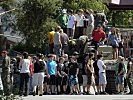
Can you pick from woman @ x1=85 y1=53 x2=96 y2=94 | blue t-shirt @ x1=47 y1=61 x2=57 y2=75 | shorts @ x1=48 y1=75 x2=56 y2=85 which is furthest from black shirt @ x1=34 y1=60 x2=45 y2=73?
woman @ x1=85 y1=53 x2=96 y2=94

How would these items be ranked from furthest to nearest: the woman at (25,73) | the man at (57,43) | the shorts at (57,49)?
the shorts at (57,49) < the man at (57,43) < the woman at (25,73)

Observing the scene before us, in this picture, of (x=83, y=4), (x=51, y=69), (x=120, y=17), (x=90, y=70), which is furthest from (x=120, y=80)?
(x=120, y=17)

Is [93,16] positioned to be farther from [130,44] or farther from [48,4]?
[48,4]

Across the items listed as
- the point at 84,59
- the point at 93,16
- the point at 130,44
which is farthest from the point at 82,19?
the point at 130,44

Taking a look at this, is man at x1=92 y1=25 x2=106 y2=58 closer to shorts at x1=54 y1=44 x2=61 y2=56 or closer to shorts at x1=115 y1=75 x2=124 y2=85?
shorts at x1=54 y1=44 x2=61 y2=56

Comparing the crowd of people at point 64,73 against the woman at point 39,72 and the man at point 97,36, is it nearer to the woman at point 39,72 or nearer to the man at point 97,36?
the woman at point 39,72

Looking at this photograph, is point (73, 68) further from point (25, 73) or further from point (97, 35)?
point (97, 35)

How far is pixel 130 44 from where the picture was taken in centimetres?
3459

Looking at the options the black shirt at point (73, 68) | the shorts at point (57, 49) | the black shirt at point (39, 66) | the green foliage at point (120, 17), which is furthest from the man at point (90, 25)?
the green foliage at point (120, 17)

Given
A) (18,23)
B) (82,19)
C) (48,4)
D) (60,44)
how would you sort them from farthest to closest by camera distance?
(18,23) → (48,4) → (82,19) → (60,44)

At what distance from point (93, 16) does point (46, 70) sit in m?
5.51

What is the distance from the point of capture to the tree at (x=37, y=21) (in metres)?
37.1

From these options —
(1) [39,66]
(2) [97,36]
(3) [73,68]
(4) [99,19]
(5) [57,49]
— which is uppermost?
(4) [99,19]

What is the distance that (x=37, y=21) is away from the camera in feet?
124
